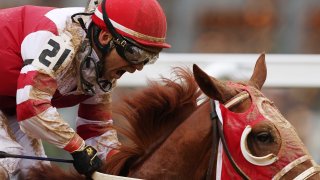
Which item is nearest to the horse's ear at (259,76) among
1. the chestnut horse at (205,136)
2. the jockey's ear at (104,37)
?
the chestnut horse at (205,136)

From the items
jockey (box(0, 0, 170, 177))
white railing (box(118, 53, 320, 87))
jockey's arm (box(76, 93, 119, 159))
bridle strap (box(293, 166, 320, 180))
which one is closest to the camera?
bridle strap (box(293, 166, 320, 180))

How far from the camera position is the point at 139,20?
383 cm

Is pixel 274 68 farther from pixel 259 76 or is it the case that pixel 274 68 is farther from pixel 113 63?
pixel 113 63

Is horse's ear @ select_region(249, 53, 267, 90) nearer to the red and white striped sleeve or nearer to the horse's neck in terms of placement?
the horse's neck

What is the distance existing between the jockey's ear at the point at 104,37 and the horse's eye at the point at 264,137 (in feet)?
2.61

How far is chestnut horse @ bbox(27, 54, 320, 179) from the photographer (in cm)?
361

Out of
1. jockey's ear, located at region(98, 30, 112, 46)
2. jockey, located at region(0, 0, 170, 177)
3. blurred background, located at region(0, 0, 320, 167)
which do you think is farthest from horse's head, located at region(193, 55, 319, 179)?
blurred background, located at region(0, 0, 320, 167)

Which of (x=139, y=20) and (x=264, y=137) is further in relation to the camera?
(x=139, y=20)

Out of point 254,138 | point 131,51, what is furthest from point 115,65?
point 254,138

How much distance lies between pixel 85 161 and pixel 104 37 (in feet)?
1.83

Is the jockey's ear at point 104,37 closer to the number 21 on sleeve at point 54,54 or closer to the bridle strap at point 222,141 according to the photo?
the number 21 on sleeve at point 54,54

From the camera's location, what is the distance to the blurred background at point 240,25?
7754 millimetres

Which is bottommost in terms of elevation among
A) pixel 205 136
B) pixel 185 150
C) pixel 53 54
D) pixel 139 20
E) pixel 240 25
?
pixel 53 54

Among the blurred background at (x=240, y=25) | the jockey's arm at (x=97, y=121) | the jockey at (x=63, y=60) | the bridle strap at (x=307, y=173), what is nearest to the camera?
the bridle strap at (x=307, y=173)
